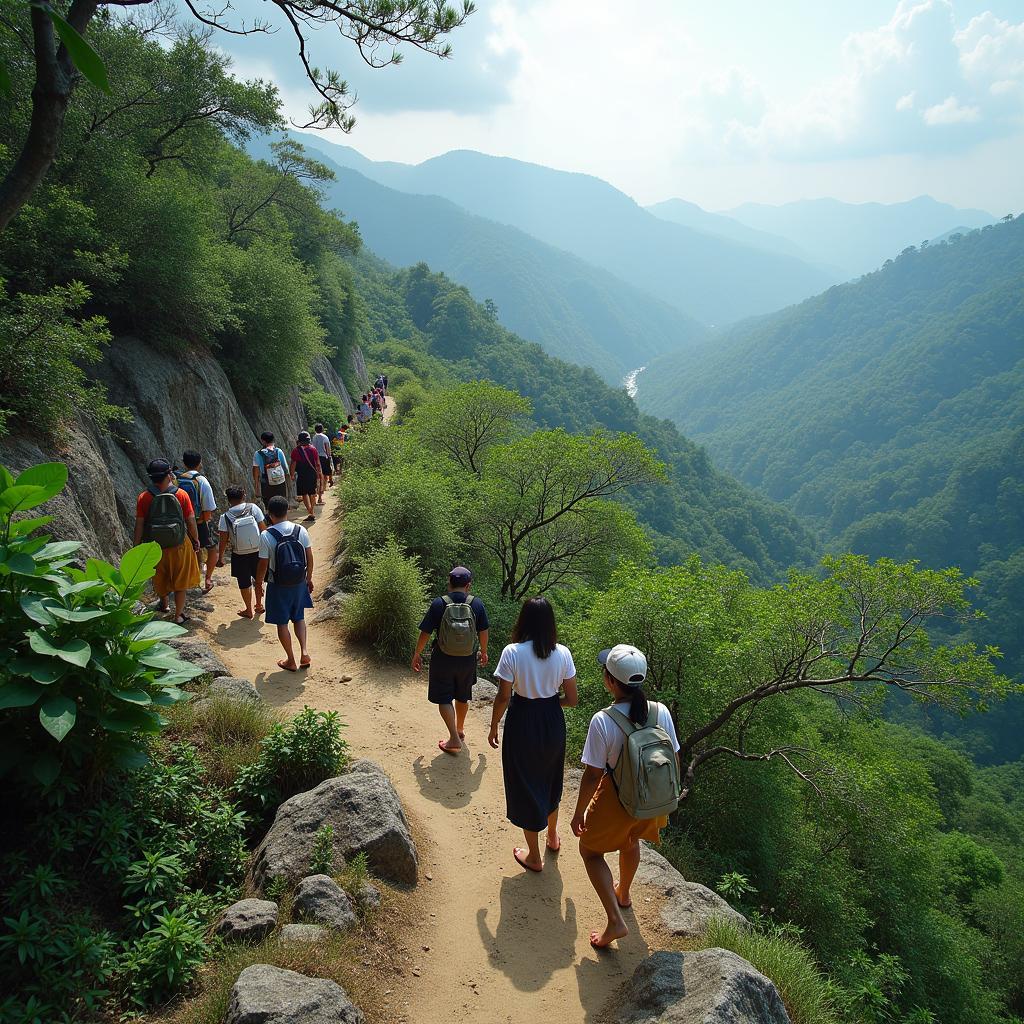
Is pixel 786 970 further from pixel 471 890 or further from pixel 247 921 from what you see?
pixel 247 921

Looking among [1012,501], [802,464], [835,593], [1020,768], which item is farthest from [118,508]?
[802,464]

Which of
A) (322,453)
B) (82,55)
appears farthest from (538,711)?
(322,453)

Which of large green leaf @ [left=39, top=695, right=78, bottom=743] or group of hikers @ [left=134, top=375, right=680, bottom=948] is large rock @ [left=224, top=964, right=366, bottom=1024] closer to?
large green leaf @ [left=39, top=695, right=78, bottom=743]

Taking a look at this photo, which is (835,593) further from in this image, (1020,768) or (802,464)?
(802,464)

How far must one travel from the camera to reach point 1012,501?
293 ft

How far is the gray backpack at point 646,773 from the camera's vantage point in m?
3.56

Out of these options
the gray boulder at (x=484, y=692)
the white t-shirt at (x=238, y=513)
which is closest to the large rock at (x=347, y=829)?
the gray boulder at (x=484, y=692)

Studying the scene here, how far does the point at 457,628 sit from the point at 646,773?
2.44 meters

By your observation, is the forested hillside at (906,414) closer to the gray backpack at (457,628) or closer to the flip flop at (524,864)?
the flip flop at (524,864)

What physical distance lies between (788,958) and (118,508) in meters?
9.16

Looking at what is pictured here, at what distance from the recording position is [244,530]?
8.02 metres

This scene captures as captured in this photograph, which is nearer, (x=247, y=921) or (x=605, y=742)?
(x=247, y=921)

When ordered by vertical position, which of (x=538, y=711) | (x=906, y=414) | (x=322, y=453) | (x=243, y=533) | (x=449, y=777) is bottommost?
(x=449, y=777)

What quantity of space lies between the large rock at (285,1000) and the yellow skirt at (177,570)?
201 inches
